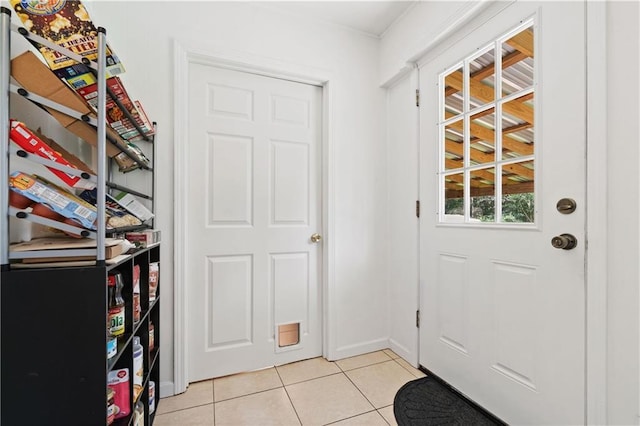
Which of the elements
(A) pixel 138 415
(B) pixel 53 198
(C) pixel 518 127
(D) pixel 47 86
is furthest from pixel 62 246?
(C) pixel 518 127

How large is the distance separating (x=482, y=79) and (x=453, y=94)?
190mm

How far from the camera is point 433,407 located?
1.54 metres

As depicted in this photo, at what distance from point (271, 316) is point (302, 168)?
41.7 inches

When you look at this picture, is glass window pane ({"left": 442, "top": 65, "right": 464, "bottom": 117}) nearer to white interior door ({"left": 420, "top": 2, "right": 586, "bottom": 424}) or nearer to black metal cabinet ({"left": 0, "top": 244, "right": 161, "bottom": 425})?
white interior door ({"left": 420, "top": 2, "right": 586, "bottom": 424})

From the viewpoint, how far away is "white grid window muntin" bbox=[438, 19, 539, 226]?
1323 millimetres

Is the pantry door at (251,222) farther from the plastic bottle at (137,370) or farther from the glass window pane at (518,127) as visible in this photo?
the glass window pane at (518,127)

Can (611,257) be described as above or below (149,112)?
below

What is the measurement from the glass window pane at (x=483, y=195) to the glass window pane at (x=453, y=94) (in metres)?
0.41

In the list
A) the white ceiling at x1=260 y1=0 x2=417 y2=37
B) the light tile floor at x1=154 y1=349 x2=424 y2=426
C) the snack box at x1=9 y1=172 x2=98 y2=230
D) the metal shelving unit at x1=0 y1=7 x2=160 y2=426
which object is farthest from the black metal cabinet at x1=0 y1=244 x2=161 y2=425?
the white ceiling at x1=260 y1=0 x2=417 y2=37

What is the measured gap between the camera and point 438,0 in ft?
5.55

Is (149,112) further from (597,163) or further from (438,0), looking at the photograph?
(597,163)

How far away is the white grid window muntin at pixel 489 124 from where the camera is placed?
132 cm

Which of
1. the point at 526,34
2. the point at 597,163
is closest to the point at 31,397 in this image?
the point at 597,163

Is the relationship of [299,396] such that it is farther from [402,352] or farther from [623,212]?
[623,212]
